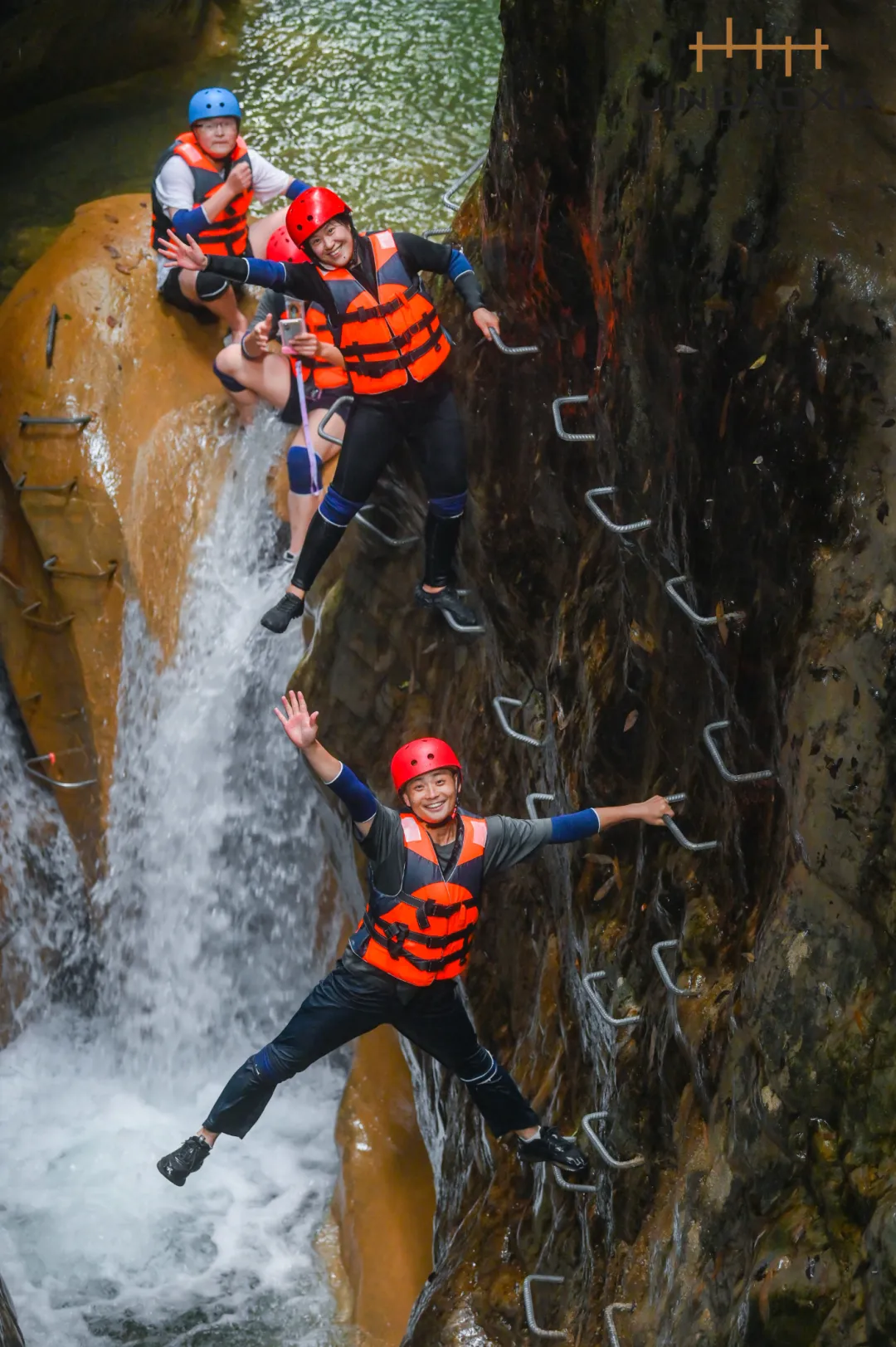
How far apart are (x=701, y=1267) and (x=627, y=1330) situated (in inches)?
21.2

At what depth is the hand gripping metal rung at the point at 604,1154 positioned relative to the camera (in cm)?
403

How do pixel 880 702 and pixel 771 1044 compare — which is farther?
pixel 771 1044

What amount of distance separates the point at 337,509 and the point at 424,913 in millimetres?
1804

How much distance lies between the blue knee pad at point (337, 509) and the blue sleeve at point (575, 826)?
180 cm

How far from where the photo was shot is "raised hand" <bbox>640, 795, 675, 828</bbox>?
408 centimetres

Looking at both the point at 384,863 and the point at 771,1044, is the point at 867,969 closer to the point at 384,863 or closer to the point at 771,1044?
the point at 771,1044

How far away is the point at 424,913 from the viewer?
177 inches

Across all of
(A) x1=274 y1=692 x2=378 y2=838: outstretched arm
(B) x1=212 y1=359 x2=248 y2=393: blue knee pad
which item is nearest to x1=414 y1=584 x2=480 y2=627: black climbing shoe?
(A) x1=274 y1=692 x2=378 y2=838: outstretched arm

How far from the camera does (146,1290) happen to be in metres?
6.73

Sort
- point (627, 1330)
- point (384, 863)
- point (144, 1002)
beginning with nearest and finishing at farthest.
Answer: point (627, 1330) → point (384, 863) → point (144, 1002)

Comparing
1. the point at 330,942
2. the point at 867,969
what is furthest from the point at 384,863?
the point at 330,942

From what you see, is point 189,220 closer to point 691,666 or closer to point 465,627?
point 465,627

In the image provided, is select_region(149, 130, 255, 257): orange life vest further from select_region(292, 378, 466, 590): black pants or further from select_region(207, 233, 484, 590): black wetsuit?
select_region(292, 378, 466, 590): black pants

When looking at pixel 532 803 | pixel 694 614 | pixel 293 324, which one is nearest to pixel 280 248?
pixel 293 324
